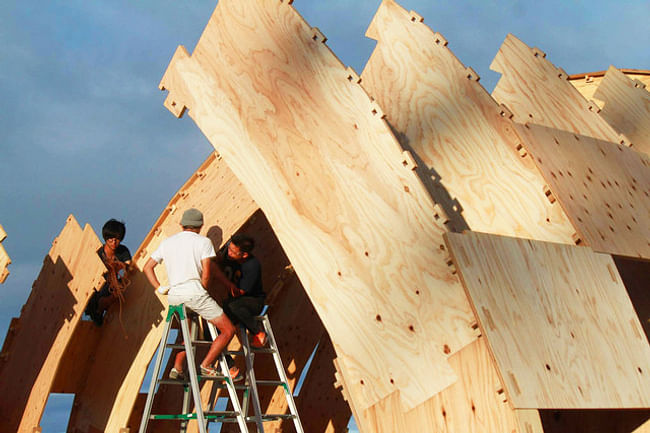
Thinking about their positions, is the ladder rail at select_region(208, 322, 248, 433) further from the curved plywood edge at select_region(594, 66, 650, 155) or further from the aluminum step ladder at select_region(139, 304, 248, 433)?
the curved plywood edge at select_region(594, 66, 650, 155)

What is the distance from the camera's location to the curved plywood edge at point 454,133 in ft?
20.7

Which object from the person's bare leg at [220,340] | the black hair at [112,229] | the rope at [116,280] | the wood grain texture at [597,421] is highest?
the black hair at [112,229]

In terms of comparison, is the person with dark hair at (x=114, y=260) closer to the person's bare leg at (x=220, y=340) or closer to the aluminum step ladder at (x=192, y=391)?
the aluminum step ladder at (x=192, y=391)

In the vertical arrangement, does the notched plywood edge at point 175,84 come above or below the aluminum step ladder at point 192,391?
above

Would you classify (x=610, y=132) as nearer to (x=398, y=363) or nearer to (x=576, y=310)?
(x=576, y=310)

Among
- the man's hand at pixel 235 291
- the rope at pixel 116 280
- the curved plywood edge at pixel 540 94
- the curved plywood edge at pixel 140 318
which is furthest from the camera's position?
the rope at pixel 116 280

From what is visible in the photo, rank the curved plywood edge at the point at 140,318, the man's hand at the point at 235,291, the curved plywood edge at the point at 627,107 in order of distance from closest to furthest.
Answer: the man's hand at the point at 235,291
the curved plywood edge at the point at 140,318
the curved plywood edge at the point at 627,107

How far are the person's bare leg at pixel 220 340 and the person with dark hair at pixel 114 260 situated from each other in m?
2.27

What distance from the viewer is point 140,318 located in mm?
8094

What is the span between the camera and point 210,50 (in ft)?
22.6

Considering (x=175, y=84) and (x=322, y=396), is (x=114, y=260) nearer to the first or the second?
(x=175, y=84)

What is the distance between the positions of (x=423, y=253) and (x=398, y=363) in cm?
85

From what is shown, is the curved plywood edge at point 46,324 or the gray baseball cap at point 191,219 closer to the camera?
the gray baseball cap at point 191,219

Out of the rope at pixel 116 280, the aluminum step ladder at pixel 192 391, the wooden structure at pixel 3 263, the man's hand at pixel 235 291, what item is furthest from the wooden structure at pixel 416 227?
the aluminum step ladder at pixel 192 391
